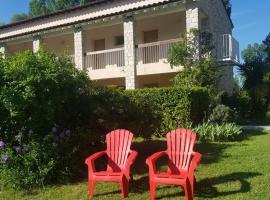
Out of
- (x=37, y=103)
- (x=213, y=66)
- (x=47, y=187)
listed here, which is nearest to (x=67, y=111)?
(x=37, y=103)

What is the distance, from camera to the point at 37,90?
7.80 m

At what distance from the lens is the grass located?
6684 millimetres

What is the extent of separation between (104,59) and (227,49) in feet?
21.2

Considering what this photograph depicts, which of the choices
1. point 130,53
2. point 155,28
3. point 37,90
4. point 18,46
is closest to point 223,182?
point 37,90

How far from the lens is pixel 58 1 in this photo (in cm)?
4334

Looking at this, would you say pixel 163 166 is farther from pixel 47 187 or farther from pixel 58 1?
pixel 58 1

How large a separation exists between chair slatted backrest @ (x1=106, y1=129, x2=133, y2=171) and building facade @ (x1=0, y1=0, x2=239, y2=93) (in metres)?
9.74

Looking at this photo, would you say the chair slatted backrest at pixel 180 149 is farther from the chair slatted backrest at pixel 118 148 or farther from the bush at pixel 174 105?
the bush at pixel 174 105

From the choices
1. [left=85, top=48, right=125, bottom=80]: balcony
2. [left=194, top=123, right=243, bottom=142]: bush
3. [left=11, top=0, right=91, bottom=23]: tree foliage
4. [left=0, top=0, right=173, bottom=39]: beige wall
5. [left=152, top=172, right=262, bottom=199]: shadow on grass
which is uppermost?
[left=11, top=0, right=91, bottom=23]: tree foliage

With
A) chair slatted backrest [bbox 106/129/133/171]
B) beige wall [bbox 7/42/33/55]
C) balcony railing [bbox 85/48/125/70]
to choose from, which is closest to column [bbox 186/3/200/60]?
balcony railing [bbox 85/48/125/70]

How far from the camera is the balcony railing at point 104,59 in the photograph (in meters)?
20.9

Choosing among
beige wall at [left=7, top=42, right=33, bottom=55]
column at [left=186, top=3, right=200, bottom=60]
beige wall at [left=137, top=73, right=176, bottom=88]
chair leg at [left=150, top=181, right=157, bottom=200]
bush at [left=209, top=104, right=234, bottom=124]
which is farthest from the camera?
beige wall at [left=7, top=42, right=33, bottom=55]

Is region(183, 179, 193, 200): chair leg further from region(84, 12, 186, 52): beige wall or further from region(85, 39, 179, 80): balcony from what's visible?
region(84, 12, 186, 52): beige wall

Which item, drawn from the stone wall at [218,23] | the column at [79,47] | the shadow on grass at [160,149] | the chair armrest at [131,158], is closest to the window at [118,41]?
the column at [79,47]
